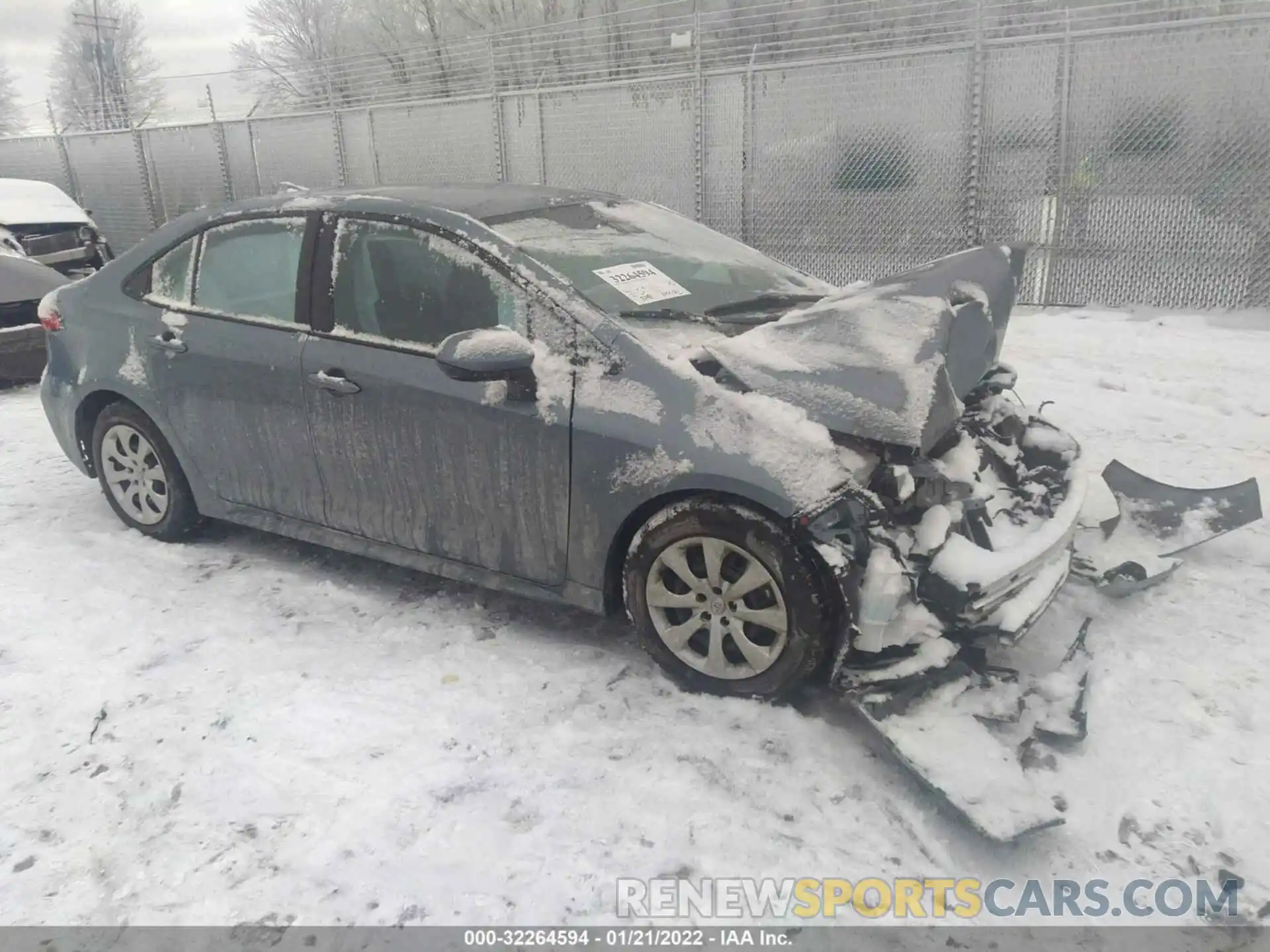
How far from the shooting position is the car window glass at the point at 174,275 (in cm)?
411

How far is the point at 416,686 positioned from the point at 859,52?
26.9 feet

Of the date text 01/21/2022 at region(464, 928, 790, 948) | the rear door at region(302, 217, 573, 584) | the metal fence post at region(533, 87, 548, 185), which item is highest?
the metal fence post at region(533, 87, 548, 185)

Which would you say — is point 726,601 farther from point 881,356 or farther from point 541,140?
point 541,140

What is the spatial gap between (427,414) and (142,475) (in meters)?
Result: 1.90

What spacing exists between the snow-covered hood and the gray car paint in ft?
19.2

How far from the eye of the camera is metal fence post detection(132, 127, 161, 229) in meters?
16.9

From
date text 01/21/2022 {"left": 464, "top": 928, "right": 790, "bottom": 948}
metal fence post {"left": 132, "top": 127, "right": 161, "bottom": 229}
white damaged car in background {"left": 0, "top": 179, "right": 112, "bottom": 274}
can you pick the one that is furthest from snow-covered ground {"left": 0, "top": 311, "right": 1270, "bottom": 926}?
metal fence post {"left": 132, "top": 127, "right": 161, "bottom": 229}

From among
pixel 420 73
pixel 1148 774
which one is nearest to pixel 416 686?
pixel 1148 774

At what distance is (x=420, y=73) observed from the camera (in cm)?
1427

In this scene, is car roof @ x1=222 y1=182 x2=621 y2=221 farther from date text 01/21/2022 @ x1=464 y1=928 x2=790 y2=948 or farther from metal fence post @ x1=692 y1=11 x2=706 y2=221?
metal fence post @ x1=692 y1=11 x2=706 y2=221

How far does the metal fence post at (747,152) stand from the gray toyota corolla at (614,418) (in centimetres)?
605

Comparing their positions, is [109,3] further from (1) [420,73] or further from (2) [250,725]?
(2) [250,725]

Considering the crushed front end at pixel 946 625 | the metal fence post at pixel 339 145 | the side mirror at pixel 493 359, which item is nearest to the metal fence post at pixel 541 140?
the metal fence post at pixel 339 145

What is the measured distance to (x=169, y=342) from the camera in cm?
404
